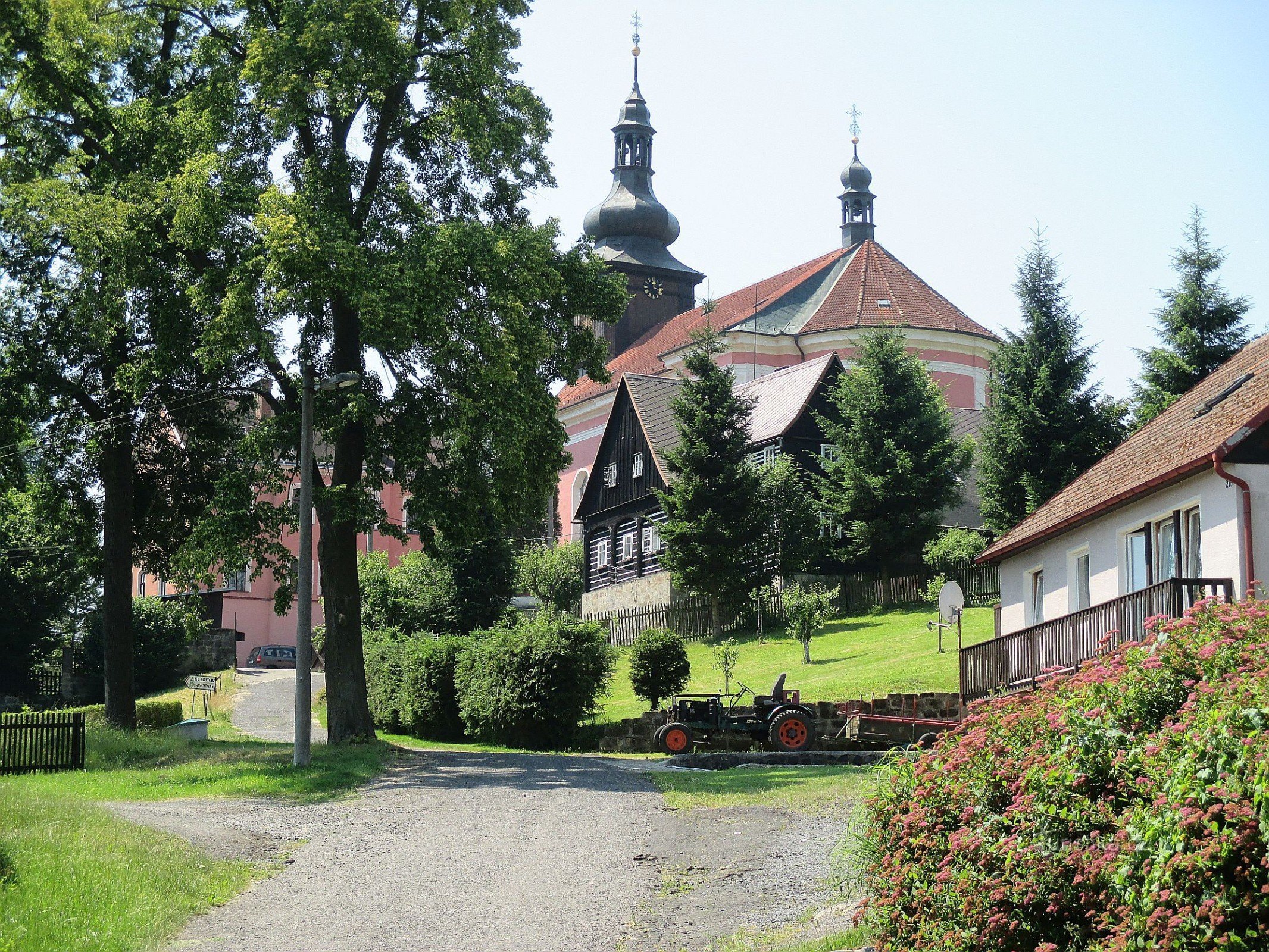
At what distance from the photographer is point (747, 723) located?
25047 mm

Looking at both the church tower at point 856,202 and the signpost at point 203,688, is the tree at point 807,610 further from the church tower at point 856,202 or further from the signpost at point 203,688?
the church tower at point 856,202

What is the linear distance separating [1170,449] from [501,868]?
47.9 feet

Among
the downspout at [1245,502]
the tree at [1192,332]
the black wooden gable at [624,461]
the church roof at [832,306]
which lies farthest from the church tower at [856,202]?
the downspout at [1245,502]

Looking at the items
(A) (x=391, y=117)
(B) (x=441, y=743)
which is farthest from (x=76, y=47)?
(B) (x=441, y=743)

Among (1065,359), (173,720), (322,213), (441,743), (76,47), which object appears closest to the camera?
(322,213)

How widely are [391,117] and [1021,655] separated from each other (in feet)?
49.7

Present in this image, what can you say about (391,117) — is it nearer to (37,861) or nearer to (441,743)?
(441,743)

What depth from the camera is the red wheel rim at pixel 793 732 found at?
24.5m

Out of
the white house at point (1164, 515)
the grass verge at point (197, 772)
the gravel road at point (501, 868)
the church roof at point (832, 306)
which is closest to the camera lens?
the gravel road at point (501, 868)

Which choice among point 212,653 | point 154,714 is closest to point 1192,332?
point 154,714

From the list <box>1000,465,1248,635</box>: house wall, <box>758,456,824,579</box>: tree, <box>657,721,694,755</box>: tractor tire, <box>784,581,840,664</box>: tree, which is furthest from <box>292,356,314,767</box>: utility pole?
<box>758,456,824,579</box>: tree

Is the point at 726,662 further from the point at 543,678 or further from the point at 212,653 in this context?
the point at 212,653

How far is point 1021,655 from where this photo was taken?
24.4 metres

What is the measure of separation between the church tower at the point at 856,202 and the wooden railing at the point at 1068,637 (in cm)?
6043
